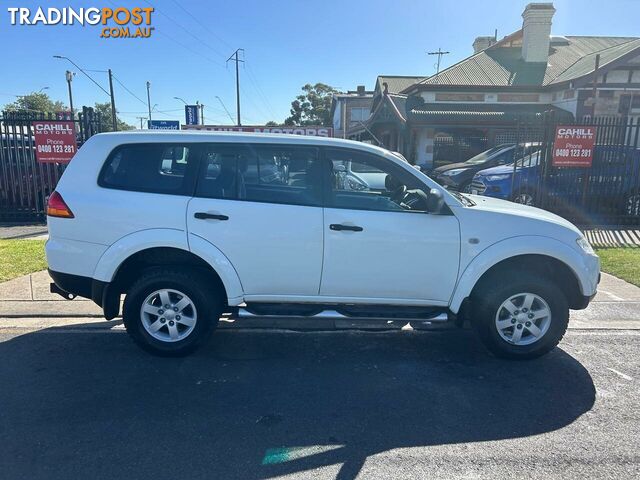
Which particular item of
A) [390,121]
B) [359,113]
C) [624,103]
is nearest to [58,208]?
[390,121]

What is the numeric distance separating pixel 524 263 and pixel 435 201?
1.08 meters

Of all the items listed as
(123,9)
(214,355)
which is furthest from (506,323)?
(123,9)

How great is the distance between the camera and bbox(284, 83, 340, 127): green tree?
69000 millimetres

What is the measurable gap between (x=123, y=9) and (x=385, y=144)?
17.5 metres

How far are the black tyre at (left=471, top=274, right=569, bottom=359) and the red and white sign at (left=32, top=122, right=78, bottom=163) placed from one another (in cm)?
935

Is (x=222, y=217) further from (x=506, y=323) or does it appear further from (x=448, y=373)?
(x=506, y=323)

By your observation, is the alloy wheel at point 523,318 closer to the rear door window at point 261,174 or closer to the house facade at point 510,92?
the rear door window at point 261,174

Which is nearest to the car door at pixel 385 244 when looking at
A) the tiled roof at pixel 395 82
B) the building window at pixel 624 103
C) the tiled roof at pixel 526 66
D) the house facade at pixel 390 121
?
the house facade at pixel 390 121

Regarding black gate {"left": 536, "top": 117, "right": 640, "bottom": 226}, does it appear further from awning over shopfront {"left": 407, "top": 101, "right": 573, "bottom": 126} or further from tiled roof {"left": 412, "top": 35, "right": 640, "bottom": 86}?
tiled roof {"left": 412, "top": 35, "right": 640, "bottom": 86}

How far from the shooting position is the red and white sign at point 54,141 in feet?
32.9

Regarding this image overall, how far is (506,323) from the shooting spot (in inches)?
161

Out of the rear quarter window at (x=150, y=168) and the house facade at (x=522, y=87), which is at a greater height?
the house facade at (x=522, y=87)

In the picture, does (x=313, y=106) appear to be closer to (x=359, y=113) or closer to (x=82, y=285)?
(x=359, y=113)

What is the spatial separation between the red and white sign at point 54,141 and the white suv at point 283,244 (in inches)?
278
